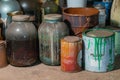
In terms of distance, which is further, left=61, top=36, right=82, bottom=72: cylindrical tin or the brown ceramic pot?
the brown ceramic pot

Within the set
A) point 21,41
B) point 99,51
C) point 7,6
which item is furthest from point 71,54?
point 7,6

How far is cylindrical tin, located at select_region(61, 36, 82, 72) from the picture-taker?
1.23 m

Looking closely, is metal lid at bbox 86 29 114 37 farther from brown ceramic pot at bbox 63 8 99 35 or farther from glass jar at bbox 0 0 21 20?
glass jar at bbox 0 0 21 20

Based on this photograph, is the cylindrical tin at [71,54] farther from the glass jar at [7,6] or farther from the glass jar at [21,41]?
the glass jar at [7,6]

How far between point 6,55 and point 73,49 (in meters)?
0.35

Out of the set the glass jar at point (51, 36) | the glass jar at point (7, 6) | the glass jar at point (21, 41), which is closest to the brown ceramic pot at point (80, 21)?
the glass jar at point (51, 36)

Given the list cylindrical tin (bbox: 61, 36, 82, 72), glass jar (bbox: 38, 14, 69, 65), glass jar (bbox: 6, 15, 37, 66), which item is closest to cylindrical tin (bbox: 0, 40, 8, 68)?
glass jar (bbox: 6, 15, 37, 66)

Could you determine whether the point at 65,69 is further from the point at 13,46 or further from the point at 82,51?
the point at 13,46

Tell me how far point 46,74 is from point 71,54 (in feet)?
0.49

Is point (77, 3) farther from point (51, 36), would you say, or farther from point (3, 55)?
point (3, 55)

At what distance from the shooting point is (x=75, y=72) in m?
1.27

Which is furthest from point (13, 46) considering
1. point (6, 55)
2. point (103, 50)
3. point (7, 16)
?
point (103, 50)

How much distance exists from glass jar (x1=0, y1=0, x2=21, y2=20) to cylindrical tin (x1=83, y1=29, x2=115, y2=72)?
453 mm

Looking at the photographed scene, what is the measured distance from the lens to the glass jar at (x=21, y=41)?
1288 millimetres
